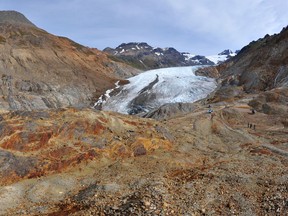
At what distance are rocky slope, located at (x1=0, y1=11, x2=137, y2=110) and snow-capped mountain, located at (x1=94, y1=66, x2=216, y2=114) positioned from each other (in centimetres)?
485

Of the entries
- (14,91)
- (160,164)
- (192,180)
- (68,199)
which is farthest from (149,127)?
(14,91)

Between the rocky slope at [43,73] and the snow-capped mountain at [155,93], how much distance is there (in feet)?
15.9

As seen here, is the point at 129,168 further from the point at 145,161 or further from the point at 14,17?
the point at 14,17

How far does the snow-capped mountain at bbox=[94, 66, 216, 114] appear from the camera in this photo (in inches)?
2601

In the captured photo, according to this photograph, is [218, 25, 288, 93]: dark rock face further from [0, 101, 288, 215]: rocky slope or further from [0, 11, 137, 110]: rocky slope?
[0, 11, 137, 110]: rocky slope

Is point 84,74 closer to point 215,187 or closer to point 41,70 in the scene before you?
point 41,70

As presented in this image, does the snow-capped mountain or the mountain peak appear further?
the mountain peak

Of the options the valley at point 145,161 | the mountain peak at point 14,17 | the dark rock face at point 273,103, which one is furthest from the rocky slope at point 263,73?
the mountain peak at point 14,17

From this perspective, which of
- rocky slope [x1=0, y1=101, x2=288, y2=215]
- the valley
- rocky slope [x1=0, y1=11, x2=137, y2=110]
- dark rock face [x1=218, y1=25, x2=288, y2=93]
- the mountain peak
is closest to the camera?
rocky slope [x1=0, y1=101, x2=288, y2=215]

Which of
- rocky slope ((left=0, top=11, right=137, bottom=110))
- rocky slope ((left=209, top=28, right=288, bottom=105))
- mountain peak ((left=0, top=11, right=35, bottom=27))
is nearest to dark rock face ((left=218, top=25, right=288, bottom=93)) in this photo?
rocky slope ((left=209, top=28, right=288, bottom=105))

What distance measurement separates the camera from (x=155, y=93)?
70000 millimetres

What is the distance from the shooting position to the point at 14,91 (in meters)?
59.6

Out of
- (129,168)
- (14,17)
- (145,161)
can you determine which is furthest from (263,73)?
(14,17)

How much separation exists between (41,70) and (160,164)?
54.9 m
